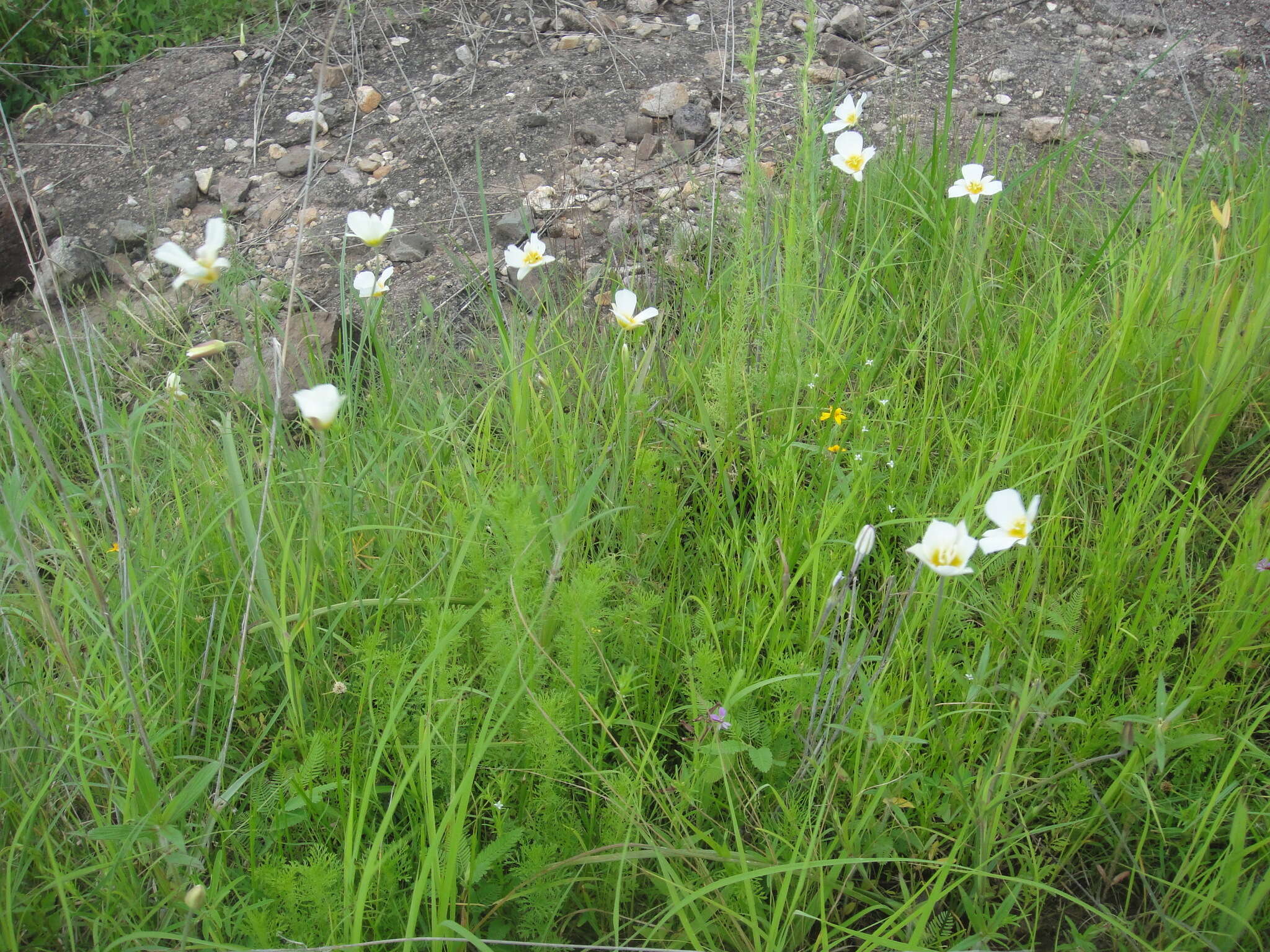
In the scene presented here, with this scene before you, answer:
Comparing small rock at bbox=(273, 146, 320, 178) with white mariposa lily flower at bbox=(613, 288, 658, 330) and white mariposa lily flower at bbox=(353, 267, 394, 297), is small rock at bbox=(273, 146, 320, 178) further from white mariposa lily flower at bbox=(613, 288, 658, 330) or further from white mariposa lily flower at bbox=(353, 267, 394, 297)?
white mariposa lily flower at bbox=(613, 288, 658, 330)

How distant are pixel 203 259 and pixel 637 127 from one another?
6.78 feet

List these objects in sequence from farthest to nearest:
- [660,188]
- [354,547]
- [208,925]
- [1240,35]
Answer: [1240,35] → [660,188] → [354,547] → [208,925]

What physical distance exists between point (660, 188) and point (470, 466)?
1.49 m

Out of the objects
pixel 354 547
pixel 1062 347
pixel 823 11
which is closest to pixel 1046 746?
pixel 1062 347

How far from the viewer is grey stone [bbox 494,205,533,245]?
248cm

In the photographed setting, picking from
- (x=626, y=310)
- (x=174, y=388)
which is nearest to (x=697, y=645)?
(x=626, y=310)

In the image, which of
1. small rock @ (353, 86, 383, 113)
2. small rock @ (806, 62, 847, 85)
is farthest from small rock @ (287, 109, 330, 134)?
small rock @ (806, 62, 847, 85)

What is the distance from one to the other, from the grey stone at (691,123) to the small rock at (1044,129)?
1019 millimetres

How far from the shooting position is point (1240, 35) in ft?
9.78

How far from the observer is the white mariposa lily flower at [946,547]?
3.18ft

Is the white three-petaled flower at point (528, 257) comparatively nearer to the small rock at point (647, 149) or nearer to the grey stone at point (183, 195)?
the small rock at point (647, 149)

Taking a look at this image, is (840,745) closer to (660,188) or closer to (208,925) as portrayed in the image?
(208,925)

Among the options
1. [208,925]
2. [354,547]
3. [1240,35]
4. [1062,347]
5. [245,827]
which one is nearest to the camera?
[208,925]

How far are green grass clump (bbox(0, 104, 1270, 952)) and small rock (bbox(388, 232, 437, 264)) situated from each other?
0.77 meters
